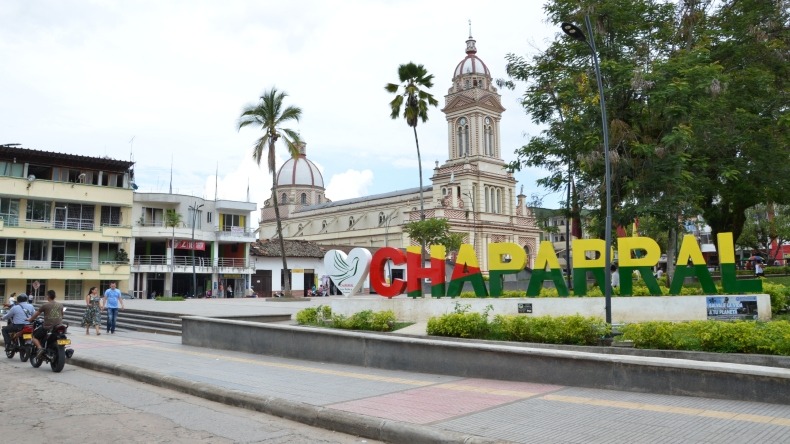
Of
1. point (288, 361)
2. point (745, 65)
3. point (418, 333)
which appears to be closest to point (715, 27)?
point (745, 65)

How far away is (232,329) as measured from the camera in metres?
15.6

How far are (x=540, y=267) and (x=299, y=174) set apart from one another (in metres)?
94.2

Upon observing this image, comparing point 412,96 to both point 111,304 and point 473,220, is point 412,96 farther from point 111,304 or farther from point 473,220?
point 473,220

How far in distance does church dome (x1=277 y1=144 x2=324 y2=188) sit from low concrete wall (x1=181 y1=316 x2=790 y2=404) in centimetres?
9517

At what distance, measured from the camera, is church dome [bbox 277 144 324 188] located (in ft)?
357

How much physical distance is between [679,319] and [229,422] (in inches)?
517

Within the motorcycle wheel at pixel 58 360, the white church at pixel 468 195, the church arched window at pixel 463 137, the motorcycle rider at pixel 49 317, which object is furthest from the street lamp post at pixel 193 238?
the church arched window at pixel 463 137

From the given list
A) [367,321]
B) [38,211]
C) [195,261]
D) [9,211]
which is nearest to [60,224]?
[38,211]

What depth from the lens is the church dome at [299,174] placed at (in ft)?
357

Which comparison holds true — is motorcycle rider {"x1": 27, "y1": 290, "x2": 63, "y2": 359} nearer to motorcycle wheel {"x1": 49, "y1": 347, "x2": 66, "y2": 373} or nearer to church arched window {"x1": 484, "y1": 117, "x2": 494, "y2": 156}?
motorcycle wheel {"x1": 49, "y1": 347, "x2": 66, "y2": 373}

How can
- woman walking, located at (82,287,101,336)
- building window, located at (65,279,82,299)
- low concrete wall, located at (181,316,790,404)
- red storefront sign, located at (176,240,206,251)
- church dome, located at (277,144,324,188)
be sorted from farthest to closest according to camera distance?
church dome, located at (277,144,324,188), red storefront sign, located at (176,240,206,251), building window, located at (65,279,82,299), woman walking, located at (82,287,101,336), low concrete wall, located at (181,316,790,404)

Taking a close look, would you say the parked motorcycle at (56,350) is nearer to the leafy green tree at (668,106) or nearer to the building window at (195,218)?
the leafy green tree at (668,106)

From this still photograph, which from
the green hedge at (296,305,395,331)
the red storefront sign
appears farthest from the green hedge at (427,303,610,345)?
the red storefront sign

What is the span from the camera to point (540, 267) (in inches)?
742
